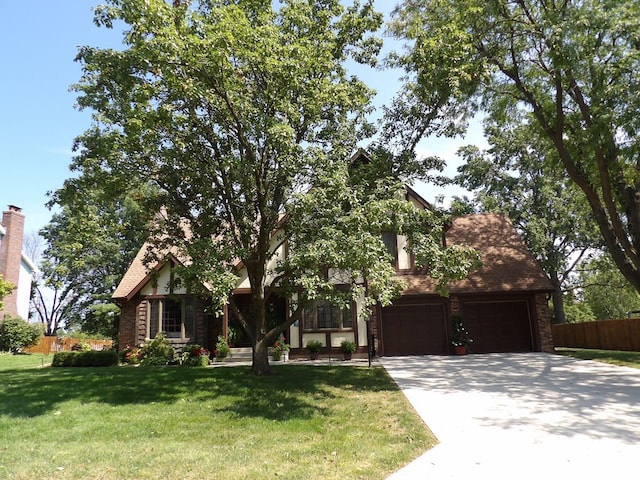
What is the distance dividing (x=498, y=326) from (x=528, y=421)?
1298cm

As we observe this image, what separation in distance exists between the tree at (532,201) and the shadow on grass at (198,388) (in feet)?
66.6

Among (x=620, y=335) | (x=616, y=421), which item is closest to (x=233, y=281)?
(x=616, y=421)

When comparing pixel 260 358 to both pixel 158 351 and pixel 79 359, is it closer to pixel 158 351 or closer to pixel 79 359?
pixel 158 351

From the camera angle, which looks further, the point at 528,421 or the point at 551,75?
the point at 551,75

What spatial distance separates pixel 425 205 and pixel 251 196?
9680 millimetres

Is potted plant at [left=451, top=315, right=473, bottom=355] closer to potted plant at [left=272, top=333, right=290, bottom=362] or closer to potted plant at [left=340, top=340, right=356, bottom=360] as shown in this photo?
potted plant at [left=340, top=340, right=356, bottom=360]

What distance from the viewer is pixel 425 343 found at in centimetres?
1931

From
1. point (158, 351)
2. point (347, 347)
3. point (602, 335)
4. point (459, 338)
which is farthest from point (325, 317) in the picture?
point (602, 335)

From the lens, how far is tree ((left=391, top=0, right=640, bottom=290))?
12523 millimetres

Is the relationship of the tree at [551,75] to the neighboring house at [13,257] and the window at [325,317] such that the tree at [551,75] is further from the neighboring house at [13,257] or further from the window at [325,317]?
the neighboring house at [13,257]

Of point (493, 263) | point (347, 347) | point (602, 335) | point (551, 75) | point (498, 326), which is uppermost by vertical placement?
point (551, 75)

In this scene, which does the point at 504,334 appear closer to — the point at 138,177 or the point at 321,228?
the point at 321,228

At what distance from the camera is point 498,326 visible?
64.0 ft

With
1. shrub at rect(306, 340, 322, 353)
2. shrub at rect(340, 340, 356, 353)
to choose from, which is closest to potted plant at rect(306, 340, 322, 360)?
shrub at rect(306, 340, 322, 353)
